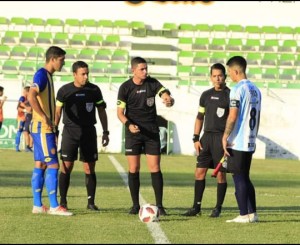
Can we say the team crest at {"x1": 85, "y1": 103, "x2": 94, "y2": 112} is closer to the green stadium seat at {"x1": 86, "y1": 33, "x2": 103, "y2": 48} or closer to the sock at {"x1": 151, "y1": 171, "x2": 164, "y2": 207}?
the sock at {"x1": 151, "y1": 171, "x2": 164, "y2": 207}

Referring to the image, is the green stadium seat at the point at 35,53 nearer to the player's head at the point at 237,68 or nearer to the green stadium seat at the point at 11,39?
the green stadium seat at the point at 11,39

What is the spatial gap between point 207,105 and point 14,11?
101 feet

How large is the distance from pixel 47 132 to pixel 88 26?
1142 inches

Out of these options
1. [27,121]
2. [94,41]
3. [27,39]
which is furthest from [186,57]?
[27,121]

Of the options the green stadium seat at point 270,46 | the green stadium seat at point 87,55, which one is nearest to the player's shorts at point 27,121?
the green stadium seat at point 87,55

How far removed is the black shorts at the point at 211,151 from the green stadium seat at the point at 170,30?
2787 cm

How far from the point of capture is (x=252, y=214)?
10.1 meters

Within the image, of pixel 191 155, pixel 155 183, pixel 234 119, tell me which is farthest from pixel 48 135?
pixel 191 155

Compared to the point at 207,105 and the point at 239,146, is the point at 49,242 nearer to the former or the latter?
the point at 239,146

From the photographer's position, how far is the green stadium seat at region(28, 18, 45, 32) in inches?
1547

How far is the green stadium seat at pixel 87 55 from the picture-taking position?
35.3m

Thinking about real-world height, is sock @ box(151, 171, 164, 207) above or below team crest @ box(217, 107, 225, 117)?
below

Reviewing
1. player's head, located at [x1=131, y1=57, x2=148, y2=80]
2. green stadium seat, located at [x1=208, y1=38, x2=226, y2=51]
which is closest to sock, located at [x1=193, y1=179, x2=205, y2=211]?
player's head, located at [x1=131, y1=57, x2=148, y2=80]

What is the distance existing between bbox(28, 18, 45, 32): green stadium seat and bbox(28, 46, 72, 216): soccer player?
29.1 meters
